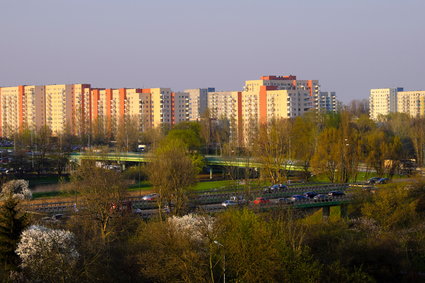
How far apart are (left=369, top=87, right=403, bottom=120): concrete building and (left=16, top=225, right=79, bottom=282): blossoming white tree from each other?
364 feet

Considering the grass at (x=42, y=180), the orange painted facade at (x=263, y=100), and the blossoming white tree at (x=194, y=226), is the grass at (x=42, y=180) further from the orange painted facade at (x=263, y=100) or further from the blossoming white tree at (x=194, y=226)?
the orange painted facade at (x=263, y=100)

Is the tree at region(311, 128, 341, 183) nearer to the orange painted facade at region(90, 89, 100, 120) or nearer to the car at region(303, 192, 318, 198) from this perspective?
the car at region(303, 192, 318, 198)

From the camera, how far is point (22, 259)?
16406 millimetres

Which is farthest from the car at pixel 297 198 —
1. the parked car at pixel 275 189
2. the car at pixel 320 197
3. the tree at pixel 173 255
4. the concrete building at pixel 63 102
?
the concrete building at pixel 63 102

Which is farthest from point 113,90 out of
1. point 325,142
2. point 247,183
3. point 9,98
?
point 247,183

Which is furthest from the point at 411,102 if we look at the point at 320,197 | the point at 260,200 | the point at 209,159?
the point at 260,200

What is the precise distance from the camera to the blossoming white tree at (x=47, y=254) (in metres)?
15.2

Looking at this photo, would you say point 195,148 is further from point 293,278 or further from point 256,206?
point 293,278

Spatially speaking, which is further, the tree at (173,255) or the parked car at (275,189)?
the parked car at (275,189)

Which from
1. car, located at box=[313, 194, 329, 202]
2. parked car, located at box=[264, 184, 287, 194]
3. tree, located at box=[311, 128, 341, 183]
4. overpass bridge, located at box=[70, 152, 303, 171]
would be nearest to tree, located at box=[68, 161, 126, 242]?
car, located at box=[313, 194, 329, 202]

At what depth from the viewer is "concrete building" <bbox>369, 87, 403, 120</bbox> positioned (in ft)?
409

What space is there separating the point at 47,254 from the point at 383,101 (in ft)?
386

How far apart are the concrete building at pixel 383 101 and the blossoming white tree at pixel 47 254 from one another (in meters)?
111

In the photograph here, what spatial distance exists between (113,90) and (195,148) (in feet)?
134
